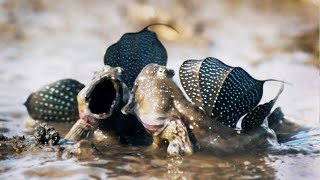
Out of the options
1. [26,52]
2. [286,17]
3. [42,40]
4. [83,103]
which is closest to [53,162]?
[83,103]

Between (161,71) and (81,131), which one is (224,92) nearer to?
(161,71)

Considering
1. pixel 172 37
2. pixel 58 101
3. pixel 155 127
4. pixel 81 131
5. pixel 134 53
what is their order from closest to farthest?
pixel 155 127
pixel 81 131
pixel 134 53
pixel 58 101
pixel 172 37

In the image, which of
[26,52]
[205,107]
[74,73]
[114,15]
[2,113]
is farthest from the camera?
[114,15]

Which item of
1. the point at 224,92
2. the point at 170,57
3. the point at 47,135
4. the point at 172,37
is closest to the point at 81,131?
the point at 47,135

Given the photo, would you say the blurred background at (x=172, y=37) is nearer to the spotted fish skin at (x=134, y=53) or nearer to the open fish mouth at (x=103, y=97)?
the spotted fish skin at (x=134, y=53)

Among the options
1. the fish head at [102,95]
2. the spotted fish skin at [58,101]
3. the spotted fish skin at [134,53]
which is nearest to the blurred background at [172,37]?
the spotted fish skin at [58,101]

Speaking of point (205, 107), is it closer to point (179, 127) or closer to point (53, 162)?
point (179, 127)

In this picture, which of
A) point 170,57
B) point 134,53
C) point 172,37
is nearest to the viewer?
point 134,53

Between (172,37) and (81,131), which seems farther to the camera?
(172,37)
